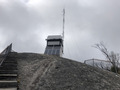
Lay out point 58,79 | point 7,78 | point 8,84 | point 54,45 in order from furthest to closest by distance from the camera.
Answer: point 54,45
point 58,79
point 7,78
point 8,84

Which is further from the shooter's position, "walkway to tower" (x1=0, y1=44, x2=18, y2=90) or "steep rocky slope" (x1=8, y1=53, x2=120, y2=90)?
"steep rocky slope" (x1=8, y1=53, x2=120, y2=90)

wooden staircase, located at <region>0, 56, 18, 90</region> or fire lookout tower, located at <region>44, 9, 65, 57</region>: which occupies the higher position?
fire lookout tower, located at <region>44, 9, 65, 57</region>

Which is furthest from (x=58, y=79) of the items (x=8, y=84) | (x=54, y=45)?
(x=54, y=45)

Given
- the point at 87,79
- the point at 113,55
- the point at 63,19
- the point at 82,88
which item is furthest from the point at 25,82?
the point at 113,55

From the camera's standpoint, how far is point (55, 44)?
105 feet

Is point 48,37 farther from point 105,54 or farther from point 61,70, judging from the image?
point 61,70

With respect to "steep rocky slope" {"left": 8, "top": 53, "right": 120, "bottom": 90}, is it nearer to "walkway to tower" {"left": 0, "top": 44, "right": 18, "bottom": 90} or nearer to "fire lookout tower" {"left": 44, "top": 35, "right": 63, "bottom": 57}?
"walkway to tower" {"left": 0, "top": 44, "right": 18, "bottom": 90}

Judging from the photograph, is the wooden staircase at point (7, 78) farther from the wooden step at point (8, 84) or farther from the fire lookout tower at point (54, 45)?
the fire lookout tower at point (54, 45)

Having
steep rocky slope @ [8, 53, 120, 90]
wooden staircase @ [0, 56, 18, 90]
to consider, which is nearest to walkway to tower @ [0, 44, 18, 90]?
wooden staircase @ [0, 56, 18, 90]

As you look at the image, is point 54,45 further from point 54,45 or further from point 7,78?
point 7,78

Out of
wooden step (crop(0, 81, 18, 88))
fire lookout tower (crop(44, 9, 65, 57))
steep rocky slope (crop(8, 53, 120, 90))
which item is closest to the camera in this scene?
wooden step (crop(0, 81, 18, 88))

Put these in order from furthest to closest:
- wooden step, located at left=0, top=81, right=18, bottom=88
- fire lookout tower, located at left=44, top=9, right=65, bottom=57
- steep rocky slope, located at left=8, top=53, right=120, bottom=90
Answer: fire lookout tower, located at left=44, top=9, right=65, bottom=57 → steep rocky slope, located at left=8, top=53, right=120, bottom=90 → wooden step, located at left=0, top=81, right=18, bottom=88

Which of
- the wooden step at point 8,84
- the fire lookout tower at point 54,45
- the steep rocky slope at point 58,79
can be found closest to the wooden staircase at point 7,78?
the wooden step at point 8,84

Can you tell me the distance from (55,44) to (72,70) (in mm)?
24487
